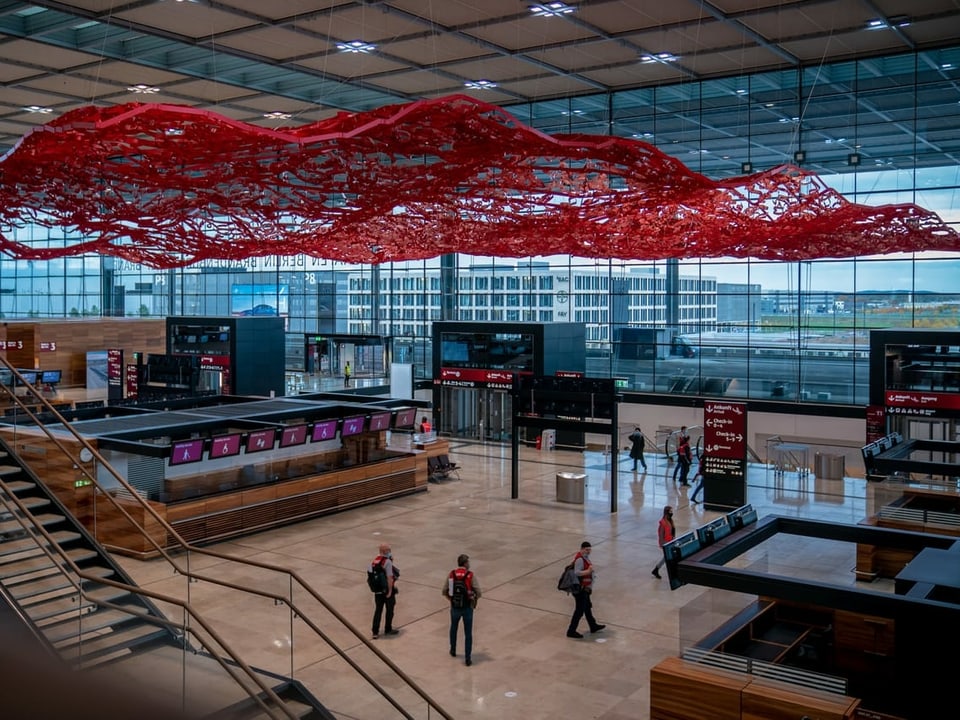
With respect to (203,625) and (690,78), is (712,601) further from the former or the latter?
(690,78)

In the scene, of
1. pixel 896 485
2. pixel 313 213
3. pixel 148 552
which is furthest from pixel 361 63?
pixel 896 485

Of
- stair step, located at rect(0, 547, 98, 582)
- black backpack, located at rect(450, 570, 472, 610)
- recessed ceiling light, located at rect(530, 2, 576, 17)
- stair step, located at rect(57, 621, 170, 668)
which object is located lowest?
black backpack, located at rect(450, 570, 472, 610)

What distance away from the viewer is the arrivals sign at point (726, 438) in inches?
764

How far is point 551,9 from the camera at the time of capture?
64.5ft

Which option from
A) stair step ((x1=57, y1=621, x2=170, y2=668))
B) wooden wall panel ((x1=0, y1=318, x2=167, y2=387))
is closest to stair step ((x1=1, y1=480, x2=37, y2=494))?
stair step ((x1=57, y1=621, x2=170, y2=668))

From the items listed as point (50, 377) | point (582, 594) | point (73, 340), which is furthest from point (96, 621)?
point (73, 340)

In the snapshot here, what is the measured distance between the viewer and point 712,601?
8.63 m

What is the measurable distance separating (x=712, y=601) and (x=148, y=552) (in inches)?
377

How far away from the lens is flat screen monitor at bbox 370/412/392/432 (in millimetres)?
20312

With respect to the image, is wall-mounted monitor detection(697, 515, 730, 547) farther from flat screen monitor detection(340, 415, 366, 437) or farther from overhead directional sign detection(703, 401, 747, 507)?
flat screen monitor detection(340, 415, 366, 437)

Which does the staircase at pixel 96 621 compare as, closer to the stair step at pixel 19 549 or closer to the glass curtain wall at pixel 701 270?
the stair step at pixel 19 549

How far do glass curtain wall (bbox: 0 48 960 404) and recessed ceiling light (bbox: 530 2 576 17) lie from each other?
27.5 feet

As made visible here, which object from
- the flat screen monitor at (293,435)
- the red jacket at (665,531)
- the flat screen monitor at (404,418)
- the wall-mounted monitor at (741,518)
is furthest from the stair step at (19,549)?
the flat screen monitor at (404,418)

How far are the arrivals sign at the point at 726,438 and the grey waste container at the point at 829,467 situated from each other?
4669 millimetres
